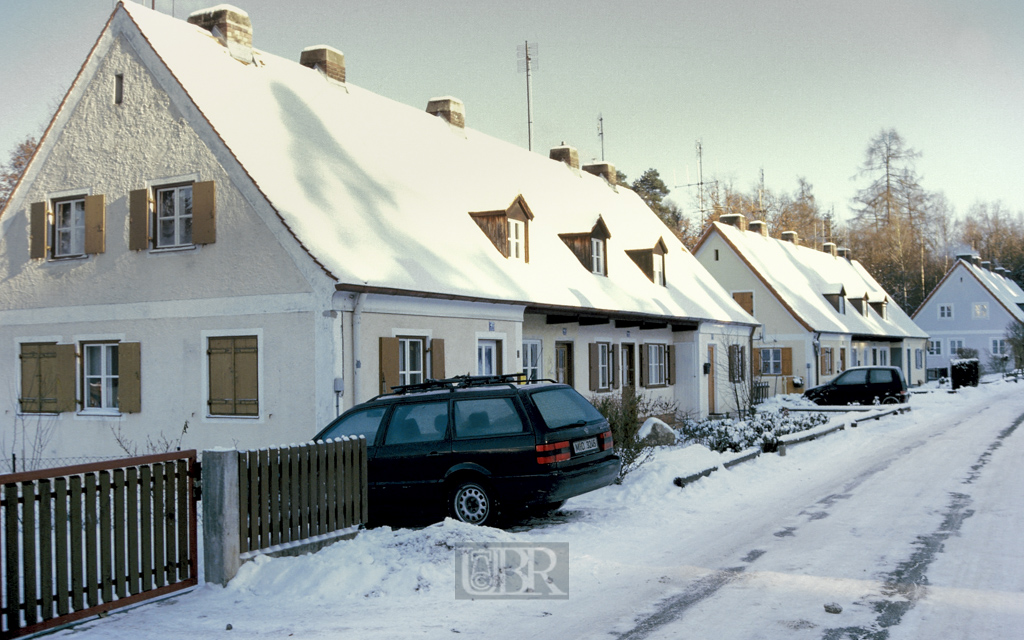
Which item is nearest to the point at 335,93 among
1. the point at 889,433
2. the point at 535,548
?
the point at 535,548

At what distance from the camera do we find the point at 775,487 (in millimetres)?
13469

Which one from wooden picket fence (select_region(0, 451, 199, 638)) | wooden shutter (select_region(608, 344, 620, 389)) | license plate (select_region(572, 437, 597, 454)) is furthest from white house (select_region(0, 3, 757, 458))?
wooden picket fence (select_region(0, 451, 199, 638))

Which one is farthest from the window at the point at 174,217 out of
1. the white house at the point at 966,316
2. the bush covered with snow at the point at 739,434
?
the white house at the point at 966,316

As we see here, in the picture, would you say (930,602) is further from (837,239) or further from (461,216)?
(837,239)

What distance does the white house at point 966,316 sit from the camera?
219 feet

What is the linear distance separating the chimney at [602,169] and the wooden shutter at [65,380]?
19.0 meters

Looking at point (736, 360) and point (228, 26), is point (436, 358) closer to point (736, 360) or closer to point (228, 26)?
point (228, 26)

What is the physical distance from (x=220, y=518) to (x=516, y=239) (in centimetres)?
1276

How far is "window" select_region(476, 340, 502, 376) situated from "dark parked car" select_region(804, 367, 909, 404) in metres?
19.6

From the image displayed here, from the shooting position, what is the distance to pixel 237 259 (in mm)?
14570

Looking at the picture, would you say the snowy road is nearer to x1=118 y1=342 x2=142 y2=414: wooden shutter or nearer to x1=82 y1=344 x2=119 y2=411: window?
x1=118 y1=342 x2=142 y2=414: wooden shutter

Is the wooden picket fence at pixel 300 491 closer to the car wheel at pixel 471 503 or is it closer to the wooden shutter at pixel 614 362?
the car wheel at pixel 471 503

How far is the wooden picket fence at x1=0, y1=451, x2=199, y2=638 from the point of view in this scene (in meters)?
6.61

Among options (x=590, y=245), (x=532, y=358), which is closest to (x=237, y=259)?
(x=532, y=358)
